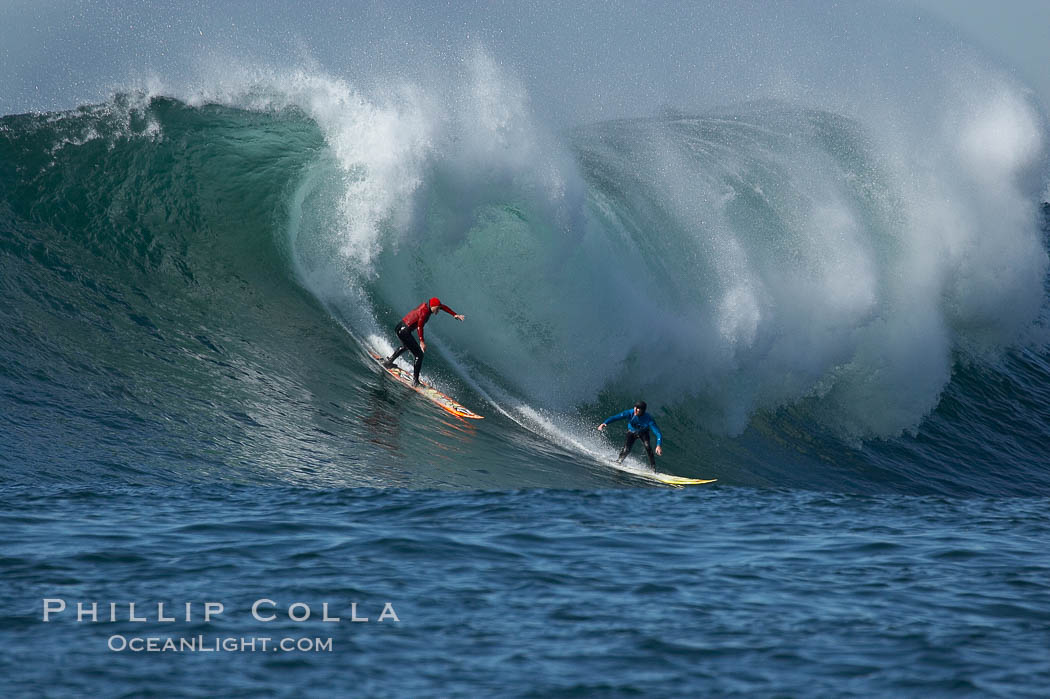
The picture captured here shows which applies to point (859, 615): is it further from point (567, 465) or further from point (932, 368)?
point (932, 368)

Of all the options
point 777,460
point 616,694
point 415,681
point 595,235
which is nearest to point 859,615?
point 616,694

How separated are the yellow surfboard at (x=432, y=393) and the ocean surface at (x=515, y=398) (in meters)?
0.18

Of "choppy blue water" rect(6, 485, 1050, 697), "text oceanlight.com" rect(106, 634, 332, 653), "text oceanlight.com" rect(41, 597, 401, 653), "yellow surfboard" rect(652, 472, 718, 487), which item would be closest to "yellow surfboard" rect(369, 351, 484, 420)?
"yellow surfboard" rect(652, 472, 718, 487)

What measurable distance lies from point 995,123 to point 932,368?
23.1ft

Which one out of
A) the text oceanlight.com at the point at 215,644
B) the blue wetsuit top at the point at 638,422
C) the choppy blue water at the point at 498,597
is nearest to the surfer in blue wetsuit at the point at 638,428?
the blue wetsuit top at the point at 638,422

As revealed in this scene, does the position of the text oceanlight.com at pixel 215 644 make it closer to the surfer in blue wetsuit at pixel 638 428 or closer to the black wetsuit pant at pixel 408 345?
the surfer in blue wetsuit at pixel 638 428

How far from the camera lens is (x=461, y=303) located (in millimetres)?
14438

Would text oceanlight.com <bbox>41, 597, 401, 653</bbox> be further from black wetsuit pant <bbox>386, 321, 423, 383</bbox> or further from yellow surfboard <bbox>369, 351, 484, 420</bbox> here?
black wetsuit pant <bbox>386, 321, 423, 383</bbox>

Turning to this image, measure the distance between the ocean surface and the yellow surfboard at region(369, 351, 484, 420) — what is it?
18cm

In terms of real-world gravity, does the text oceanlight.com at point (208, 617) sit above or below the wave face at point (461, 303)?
below

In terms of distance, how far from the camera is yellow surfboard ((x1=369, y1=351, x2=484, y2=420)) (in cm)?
1261

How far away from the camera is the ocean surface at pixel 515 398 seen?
6016 mm

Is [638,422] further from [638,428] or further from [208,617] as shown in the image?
[208,617]

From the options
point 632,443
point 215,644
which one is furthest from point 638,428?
point 215,644
